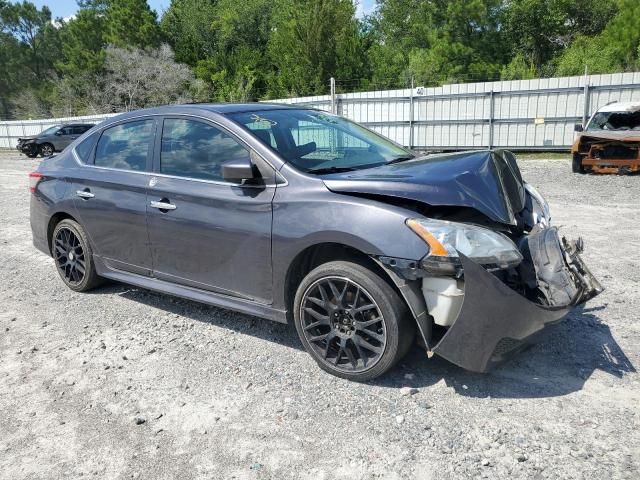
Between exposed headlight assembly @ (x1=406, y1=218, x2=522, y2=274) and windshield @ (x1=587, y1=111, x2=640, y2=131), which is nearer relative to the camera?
exposed headlight assembly @ (x1=406, y1=218, x2=522, y2=274)

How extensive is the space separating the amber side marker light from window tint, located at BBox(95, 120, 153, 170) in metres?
2.45

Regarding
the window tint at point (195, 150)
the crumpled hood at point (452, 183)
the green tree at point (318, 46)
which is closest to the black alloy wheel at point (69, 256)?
the window tint at point (195, 150)

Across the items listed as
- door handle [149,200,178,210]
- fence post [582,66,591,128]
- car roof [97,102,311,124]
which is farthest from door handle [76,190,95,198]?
fence post [582,66,591,128]

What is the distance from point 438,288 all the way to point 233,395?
4.61 ft

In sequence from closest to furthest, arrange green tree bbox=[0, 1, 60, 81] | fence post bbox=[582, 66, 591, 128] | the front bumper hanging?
the front bumper hanging, fence post bbox=[582, 66, 591, 128], green tree bbox=[0, 1, 60, 81]

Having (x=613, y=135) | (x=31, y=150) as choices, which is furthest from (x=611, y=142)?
(x=31, y=150)

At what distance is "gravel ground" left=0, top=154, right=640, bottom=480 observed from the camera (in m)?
2.63

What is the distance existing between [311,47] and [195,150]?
35224mm

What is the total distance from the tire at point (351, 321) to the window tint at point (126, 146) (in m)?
1.96

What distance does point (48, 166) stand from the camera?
5.36 m

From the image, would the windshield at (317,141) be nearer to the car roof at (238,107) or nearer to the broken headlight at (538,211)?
the car roof at (238,107)

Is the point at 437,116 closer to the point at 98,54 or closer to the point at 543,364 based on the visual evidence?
the point at 543,364

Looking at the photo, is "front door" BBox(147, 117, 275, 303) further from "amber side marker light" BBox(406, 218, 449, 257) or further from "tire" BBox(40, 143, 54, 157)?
"tire" BBox(40, 143, 54, 157)

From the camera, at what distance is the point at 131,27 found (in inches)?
1797
